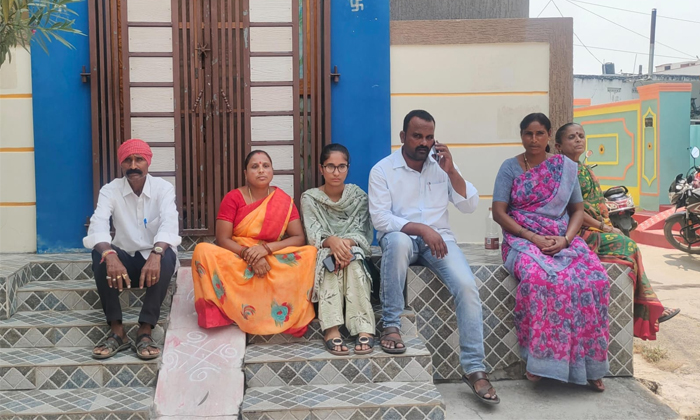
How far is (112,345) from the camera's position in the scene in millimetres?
3551

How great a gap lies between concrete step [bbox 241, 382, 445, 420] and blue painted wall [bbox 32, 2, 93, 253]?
247cm

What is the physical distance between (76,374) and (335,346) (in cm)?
144

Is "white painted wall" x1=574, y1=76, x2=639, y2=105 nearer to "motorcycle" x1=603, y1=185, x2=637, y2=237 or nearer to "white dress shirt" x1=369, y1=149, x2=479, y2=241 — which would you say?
"motorcycle" x1=603, y1=185, x2=637, y2=237

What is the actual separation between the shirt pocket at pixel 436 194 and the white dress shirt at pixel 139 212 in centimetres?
161

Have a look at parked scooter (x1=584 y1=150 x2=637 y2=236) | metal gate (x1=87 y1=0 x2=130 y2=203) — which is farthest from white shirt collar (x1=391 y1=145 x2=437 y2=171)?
parked scooter (x1=584 y1=150 x2=637 y2=236)

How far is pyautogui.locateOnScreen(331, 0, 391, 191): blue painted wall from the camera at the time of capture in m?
5.02

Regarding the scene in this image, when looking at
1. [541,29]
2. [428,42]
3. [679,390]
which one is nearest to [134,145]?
[428,42]

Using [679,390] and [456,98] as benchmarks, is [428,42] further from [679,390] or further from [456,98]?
[679,390]

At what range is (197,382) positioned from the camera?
3.39m

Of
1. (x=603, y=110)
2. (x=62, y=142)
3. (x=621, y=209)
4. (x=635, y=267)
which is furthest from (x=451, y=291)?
(x=603, y=110)

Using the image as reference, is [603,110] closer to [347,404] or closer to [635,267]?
[635,267]

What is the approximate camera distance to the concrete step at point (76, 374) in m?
3.42

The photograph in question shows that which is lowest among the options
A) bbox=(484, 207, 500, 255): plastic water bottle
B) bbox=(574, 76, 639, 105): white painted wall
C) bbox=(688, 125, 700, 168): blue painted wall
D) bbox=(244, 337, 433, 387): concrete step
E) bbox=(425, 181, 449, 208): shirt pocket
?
bbox=(244, 337, 433, 387): concrete step

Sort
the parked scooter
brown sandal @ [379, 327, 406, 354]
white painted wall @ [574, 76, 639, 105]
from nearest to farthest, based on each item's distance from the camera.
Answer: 1. brown sandal @ [379, 327, 406, 354]
2. the parked scooter
3. white painted wall @ [574, 76, 639, 105]
